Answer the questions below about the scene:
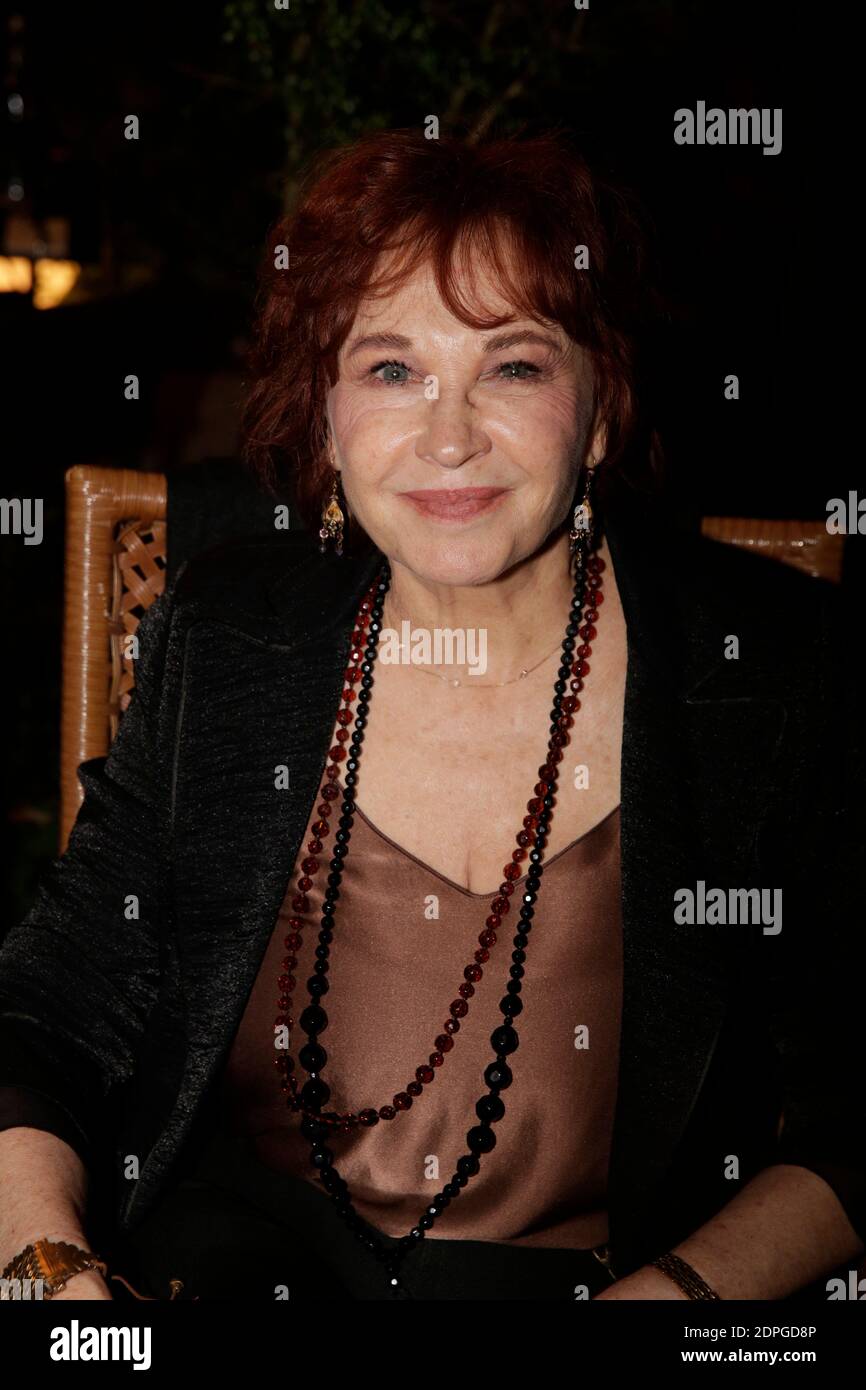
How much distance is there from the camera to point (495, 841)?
156cm

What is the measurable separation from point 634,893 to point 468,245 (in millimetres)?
770

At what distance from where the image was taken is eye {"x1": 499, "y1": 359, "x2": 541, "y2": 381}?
1.49m

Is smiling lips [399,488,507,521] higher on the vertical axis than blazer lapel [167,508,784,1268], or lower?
higher

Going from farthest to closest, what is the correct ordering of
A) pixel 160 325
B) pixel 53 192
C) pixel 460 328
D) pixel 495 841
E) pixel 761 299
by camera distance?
pixel 160 325, pixel 53 192, pixel 761 299, pixel 495 841, pixel 460 328

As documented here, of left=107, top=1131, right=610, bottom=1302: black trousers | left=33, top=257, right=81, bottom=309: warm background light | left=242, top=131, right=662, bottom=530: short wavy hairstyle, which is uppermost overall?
left=33, top=257, right=81, bottom=309: warm background light

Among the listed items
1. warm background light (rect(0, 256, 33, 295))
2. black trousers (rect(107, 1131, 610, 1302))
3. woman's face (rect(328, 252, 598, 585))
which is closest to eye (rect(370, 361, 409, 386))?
woman's face (rect(328, 252, 598, 585))

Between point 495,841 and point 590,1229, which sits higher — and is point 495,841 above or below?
above

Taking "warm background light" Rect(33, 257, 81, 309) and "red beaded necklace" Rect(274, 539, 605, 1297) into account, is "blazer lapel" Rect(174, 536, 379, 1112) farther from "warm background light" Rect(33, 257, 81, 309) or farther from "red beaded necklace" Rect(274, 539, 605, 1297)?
"warm background light" Rect(33, 257, 81, 309)

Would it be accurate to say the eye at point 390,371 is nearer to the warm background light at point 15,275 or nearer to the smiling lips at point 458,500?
the smiling lips at point 458,500

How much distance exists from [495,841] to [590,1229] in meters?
0.48

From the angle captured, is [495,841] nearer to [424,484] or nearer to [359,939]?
[359,939]

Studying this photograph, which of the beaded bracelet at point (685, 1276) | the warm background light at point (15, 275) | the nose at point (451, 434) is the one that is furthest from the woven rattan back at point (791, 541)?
the warm background light at point (15, 275)

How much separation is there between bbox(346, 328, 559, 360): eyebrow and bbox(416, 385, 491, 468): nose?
6 centimetres
